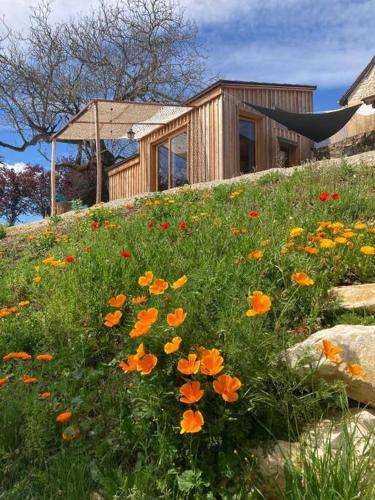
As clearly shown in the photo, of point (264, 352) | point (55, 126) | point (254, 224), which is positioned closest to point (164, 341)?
point (264, 352)

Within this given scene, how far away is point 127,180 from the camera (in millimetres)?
17078

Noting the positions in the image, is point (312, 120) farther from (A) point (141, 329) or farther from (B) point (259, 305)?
(A) point (141, 329)

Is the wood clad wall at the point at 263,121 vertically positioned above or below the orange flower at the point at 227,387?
above

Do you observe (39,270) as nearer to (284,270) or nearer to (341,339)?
(284,270)

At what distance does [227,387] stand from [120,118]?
511 inches

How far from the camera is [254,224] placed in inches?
145

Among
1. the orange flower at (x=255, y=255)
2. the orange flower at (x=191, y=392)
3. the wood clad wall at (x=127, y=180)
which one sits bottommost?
the orange flower at (x=191, y=392)

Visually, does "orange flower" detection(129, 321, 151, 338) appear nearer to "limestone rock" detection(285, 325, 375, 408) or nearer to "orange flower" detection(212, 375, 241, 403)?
"orange flower" detection(212, 375, 241, 403)

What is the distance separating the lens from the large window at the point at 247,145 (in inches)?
489

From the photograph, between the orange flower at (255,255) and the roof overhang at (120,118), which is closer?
the orange flower at (255,255)

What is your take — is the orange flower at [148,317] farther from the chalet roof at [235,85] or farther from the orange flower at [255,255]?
the chalet roof at [235,85]

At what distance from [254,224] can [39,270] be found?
1760 millimetres

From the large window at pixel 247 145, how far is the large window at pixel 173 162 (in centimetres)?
177

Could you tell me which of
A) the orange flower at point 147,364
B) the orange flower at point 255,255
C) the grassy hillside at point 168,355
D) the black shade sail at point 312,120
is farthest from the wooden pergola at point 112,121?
the orange flower at point 147,364
